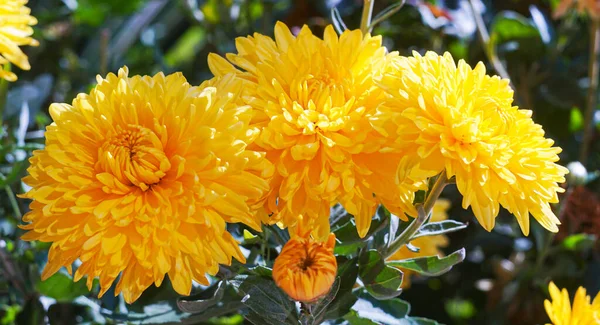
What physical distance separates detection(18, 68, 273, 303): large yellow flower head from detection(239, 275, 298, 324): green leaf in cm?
5

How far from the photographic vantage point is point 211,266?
50 cm

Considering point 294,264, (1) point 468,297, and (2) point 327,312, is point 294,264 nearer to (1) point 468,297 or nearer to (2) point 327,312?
(2) point 327,312

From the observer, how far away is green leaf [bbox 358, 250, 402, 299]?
22.0 inches

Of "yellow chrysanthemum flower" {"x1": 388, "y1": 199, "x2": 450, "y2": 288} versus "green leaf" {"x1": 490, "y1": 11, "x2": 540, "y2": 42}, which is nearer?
"yellow chrysanthemum flower" {"x1": 388, "y1": 199, "x2": 450, "y2": 288}

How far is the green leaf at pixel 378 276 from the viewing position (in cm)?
56

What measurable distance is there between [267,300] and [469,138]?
19 cm

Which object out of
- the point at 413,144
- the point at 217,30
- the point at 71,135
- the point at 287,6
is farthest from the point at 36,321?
the point at 287,6

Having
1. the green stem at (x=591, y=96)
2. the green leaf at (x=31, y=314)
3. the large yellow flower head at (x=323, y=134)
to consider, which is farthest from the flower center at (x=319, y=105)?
the green stem at (x=591, y=96)

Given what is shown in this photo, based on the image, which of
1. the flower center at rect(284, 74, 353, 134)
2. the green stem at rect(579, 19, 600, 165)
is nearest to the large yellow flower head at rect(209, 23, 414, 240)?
the flower center at rect(284, 74, 353, 134)

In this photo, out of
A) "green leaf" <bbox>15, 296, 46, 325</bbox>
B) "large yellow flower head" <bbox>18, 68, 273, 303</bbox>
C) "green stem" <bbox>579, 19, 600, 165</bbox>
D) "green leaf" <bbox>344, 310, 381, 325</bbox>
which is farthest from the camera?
"green stem" <bbox>579, 19, 600, 165</bbox>

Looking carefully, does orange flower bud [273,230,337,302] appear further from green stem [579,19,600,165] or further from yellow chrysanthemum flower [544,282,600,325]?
green stem [579,19,600,165]

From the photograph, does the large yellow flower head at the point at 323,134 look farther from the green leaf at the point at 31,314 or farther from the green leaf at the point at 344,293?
the green leaf at the point at 31,314

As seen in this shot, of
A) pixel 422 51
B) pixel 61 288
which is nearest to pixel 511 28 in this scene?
pixel 422 51

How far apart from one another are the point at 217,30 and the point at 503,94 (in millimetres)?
641
